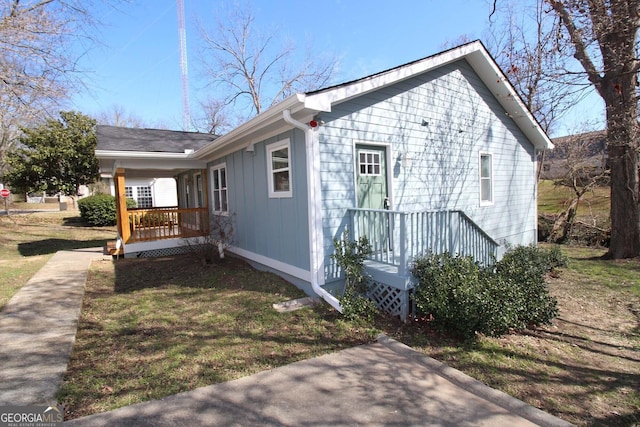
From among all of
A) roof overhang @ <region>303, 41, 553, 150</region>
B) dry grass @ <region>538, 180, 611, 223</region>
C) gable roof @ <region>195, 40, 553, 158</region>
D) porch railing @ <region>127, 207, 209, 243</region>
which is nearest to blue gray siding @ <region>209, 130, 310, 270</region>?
gable roof @ <region>195, 40, 553, 158</region>

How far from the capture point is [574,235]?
506 inches

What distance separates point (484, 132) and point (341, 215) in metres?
5.06

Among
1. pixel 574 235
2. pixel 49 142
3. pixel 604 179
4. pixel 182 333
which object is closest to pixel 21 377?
pixel 182 333

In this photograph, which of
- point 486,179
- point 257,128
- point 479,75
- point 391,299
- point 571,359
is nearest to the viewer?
point 571,359

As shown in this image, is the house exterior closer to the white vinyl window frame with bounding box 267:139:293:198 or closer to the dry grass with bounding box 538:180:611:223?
the white vinyl window frame with bounding box 267:139:293:198

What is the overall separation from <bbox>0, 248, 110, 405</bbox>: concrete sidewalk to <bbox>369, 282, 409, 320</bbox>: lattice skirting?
3.77 meters

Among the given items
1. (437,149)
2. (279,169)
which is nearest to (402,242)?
(279,169)

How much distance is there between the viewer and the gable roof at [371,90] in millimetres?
4773

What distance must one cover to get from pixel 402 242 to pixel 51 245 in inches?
556

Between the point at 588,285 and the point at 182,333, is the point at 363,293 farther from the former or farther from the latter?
the point at 588,285

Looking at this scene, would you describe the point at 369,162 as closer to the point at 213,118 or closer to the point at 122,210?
the point at 122,210
